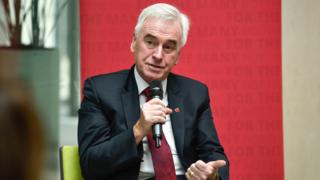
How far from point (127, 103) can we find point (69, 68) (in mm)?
935

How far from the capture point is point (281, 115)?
340cm

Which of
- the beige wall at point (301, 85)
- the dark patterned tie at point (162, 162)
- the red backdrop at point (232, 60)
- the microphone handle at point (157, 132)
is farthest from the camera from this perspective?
the beige wall at point (301, 85)

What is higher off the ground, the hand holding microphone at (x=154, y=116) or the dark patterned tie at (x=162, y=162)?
the hand holding microphone at (x=154, y=116)

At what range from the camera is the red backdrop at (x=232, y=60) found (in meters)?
3.24

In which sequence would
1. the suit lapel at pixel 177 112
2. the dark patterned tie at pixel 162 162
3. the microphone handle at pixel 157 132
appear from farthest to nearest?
1. the suit lapel at pixel 177 112
2. the dark patterned tie at pixel 162 162
3. the microphone handle at pixel 157 132

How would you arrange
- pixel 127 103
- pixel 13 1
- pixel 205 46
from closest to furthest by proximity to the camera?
pixel 13 1 → pixel 127 103 → pixel 205 46

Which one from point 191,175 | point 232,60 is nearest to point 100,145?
point 191,175

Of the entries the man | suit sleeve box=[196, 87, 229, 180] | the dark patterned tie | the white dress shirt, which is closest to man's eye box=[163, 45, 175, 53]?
the man

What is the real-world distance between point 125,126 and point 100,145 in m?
0.16

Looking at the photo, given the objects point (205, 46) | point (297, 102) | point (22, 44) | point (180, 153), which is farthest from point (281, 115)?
point (22, 44)

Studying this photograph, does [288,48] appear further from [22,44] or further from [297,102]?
[22,44]

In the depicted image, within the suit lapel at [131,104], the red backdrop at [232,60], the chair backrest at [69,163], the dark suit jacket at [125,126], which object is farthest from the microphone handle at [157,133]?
the red backdrop at [232,60]

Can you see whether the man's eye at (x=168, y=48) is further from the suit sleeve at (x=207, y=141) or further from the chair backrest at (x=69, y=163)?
the chair backrest at (x=69, y=163)

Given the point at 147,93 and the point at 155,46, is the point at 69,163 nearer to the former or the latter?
the point at 147,93
